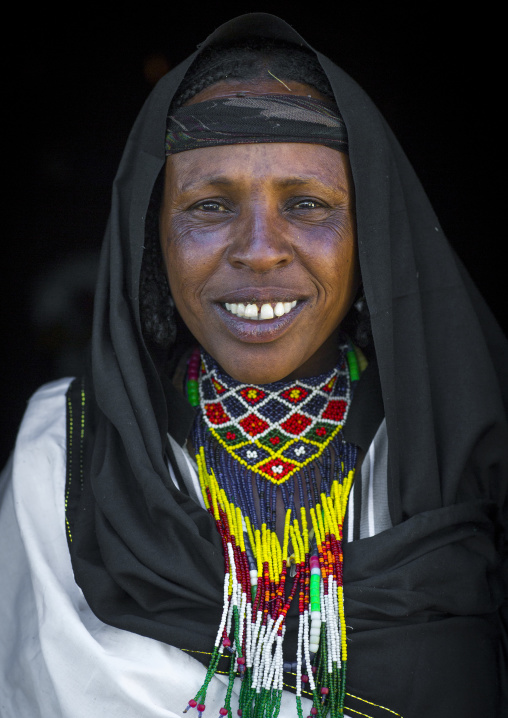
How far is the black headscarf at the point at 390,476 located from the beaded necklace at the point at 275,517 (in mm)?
60

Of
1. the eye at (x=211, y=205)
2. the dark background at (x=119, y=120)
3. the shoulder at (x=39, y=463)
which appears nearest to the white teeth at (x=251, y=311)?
the eye at (x=211, y=205)

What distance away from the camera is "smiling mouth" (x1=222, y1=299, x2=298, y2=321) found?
1768 millimetres

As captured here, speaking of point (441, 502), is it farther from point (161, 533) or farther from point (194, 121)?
point (194, 121)

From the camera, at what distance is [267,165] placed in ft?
5.74

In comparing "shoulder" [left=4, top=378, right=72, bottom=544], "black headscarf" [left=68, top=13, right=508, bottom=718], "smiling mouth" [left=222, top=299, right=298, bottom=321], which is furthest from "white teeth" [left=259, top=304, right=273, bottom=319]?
"shoulder" [left=4, top=378, right=72, bottom=544]

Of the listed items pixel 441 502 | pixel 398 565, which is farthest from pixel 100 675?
pixel 441 502

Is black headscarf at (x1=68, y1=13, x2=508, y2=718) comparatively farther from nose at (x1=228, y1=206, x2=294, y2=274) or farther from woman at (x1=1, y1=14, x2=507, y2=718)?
nose at (x1=228, y1=206, x2=294, y2=274)

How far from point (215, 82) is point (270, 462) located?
1.00 meters

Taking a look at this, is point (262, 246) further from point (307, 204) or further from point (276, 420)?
point (276, 420)

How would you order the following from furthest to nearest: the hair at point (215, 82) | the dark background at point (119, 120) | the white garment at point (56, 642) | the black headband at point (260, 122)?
the dark background at point (119, 120), the hair at point (215, 82), the black headband at point (260, 122), the white garment at point (56, 642)

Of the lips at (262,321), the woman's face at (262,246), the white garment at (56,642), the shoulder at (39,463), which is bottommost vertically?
A: the white garment at (56,642)

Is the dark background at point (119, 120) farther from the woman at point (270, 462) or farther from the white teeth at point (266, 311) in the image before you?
the white teeth at point (266, 311)

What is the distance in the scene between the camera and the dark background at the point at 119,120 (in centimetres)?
286

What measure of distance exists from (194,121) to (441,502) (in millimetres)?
1127
